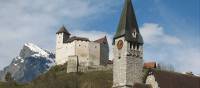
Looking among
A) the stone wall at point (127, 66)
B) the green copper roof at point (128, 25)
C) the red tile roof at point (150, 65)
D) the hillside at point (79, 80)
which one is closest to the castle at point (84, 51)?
the hillside at point (79, 80)

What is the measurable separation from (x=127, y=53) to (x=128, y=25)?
21.7 feet

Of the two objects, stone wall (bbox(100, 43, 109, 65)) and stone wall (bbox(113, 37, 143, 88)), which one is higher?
stone wall (bbox(100, 43, 109, 65))

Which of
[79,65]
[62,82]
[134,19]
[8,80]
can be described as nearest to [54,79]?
[62,82]

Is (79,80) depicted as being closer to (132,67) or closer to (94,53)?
(94,53)

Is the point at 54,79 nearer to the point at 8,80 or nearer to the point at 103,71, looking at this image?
the point at 103,71

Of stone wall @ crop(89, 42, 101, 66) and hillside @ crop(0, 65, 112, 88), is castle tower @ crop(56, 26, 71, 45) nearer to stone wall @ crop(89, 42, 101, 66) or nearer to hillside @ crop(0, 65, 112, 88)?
stone wall @ crop(89, 42, 101, 66)

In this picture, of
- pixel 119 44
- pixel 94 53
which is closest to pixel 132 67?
pixel 119 44

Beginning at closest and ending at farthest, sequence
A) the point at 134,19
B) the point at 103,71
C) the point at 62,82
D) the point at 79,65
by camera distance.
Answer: the point at 134,19, the point at 62,82, the point at 103,71, the point at 79,65

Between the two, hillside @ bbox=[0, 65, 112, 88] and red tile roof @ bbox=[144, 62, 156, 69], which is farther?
hillside @ bbox=[0, 65, 112, 88]

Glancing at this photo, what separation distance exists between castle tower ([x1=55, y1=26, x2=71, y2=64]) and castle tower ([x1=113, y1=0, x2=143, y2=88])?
248 feet

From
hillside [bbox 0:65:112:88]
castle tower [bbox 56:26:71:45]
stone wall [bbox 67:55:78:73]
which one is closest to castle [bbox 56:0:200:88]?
hillside [bbox 0:65:112:88]

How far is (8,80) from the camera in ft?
588

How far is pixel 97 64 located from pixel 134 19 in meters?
67.4

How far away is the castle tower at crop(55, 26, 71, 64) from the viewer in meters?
180
